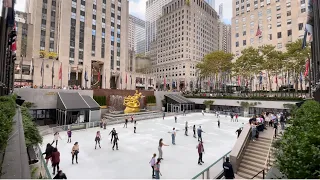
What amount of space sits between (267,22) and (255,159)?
61543mm

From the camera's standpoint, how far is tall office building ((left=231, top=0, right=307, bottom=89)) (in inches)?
2117

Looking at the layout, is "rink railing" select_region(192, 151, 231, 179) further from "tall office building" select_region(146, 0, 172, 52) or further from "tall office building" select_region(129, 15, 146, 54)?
"tall office building" select_region(129, 15, 146, 54)

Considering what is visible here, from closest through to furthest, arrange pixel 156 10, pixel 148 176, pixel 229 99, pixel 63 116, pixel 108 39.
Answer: pixel 148 176 < pixel 63 116 < pixel 229 99 < pixel 108 39 < pixel 156 10

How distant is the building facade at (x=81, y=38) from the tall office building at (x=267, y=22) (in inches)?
1736

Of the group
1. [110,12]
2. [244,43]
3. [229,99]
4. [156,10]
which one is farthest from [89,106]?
[156,10]

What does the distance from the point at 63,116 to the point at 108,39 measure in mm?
41770

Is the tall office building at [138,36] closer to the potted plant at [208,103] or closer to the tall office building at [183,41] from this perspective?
the tall office building at [183,41]

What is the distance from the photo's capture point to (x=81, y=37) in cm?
5831

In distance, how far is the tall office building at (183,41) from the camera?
93.9m

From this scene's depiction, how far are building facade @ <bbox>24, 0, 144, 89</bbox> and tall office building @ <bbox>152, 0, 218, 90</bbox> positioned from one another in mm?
34745

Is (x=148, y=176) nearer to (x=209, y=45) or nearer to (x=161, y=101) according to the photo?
(x=161, y=101)

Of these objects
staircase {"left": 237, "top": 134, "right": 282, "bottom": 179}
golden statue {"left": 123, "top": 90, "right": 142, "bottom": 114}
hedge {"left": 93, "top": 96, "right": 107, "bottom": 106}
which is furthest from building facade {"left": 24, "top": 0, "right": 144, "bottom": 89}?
staircase {"left": 237, "top": 134, "right": 282, "bottom": 179}

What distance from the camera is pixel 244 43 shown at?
64.1m

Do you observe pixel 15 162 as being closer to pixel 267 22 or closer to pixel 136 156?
pixel 136 156
